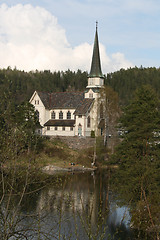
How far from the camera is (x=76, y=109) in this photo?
60.1 meters

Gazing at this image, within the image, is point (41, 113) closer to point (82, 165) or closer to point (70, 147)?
point (70, 147)

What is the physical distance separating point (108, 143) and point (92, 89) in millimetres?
12719

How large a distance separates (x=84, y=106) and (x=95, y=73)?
24.5 feet

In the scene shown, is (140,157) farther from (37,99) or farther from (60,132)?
(37,99)

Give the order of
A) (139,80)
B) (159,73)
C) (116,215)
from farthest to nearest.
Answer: (159,73), (139,80), (116,215)

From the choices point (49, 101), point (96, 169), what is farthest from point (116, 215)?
point (49, 101)

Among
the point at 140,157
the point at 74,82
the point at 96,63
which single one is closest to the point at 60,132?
the point at 96,63

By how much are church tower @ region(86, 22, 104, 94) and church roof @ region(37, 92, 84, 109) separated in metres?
3.41

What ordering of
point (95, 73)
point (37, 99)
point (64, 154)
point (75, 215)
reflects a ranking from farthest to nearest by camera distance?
point (37, 99) < point (95, 73) < point (64, 154) < point (75, 215)

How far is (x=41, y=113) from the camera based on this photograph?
208ft

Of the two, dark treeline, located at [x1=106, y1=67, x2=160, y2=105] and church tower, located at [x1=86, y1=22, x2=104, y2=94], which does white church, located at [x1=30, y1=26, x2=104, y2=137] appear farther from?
dark treeline, located at [x1=106, y1=67, x2=160, y2=105]

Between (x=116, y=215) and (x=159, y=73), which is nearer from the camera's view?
(x=116, y=215)

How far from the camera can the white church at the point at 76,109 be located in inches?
2299

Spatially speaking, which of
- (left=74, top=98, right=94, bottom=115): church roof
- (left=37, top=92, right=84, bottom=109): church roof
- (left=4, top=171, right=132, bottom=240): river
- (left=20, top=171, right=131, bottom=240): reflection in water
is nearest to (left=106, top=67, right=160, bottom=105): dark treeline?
(left=37, top=92, right=84, bottom=109): church roof
